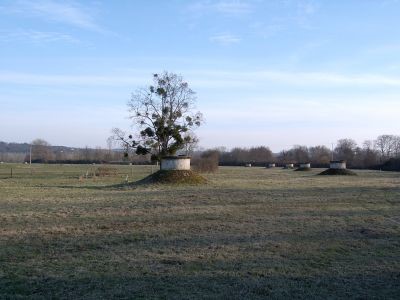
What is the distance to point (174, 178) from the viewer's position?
29.1 m

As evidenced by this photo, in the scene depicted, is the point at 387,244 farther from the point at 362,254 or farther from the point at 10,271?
the point at 10,271

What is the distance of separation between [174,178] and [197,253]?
2082 cm

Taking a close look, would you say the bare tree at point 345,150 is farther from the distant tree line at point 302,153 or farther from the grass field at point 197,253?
the grass field at point 197,253

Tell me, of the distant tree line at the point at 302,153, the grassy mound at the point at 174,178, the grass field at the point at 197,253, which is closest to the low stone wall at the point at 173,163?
the grassy mound at the point at 174,178

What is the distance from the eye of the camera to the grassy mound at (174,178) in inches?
1132

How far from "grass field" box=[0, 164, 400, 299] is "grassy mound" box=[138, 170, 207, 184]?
43.7 feet

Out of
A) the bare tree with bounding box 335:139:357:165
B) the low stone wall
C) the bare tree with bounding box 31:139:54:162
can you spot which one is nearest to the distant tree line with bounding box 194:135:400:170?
the bare tree with bounding box 335:139:357:165

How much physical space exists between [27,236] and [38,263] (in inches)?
106

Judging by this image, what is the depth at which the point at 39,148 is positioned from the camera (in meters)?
158

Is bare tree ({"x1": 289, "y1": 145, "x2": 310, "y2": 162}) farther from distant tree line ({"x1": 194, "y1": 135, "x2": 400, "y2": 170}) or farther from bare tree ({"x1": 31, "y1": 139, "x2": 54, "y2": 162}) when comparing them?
bare tree ({"x1": 31, "y1": 139, "x2": 54, "y2": 162})

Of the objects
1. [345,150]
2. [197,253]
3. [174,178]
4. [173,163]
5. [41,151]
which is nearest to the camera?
[197,253]

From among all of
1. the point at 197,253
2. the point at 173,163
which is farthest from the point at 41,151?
the point at 197,253

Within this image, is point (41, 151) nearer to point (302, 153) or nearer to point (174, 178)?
point (302, 153)

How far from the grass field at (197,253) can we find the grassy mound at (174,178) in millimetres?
13314
